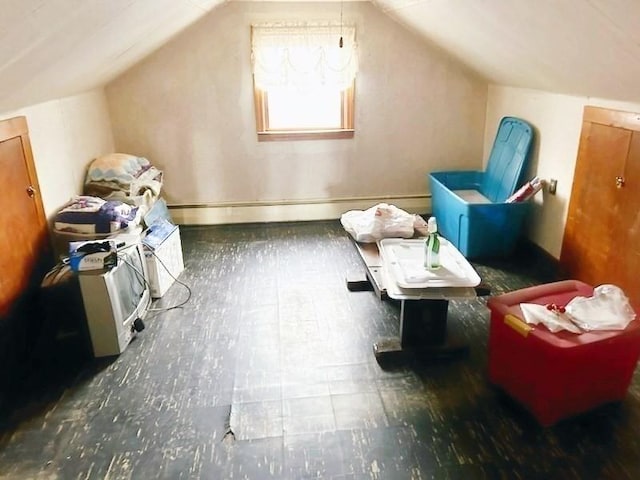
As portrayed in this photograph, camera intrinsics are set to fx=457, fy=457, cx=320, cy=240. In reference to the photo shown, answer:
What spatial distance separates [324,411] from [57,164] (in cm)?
227

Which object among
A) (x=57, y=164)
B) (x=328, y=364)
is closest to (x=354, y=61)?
(x=57, y=164)

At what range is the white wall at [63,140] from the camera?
2676mm

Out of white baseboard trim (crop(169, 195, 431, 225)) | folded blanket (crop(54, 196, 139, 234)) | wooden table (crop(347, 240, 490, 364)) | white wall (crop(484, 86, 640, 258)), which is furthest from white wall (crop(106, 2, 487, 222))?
wooden table (crop(347, 240, 490, 364))

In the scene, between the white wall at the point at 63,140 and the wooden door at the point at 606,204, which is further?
the white wall at the point at 63,140

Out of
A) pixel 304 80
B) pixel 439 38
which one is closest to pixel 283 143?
pixel 304 80

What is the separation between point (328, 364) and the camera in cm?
233

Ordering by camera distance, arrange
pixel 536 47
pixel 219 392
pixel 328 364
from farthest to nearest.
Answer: pixel 536 47 → pixel 328 364 → pixel 219 392

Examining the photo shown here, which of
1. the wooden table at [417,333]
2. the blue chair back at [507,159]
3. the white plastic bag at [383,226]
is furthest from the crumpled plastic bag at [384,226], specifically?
the blue chair back at [507,159]

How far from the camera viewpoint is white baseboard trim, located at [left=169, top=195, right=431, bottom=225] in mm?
4242

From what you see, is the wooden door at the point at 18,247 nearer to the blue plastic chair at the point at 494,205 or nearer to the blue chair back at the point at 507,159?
the blue plastic chair at the point at 494,205

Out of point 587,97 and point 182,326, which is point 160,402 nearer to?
point 182,326

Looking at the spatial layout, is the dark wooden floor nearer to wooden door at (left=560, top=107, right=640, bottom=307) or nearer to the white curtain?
wooden door at (left=560, top=107, right=640, bottom=307)

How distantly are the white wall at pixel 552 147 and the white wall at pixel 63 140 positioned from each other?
3.29 metres

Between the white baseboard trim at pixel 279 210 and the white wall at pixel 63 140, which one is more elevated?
the white wall at pixel 63 140
